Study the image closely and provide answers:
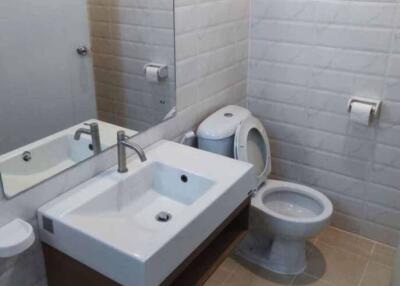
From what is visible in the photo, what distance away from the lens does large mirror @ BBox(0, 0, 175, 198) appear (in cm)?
127

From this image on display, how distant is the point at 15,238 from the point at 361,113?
1657 mm

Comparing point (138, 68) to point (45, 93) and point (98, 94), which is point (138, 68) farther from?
point (45, 93)

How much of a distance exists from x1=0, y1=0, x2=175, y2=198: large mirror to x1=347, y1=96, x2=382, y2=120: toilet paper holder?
936 mm

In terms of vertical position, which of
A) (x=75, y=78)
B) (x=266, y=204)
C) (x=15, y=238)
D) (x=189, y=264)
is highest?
(x=75, y=78)

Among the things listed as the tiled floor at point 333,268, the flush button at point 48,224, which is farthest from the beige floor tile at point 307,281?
the flush button at point 48,224

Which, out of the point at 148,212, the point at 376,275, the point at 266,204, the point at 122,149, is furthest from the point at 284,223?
the point at 122,149

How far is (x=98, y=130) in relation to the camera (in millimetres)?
1568

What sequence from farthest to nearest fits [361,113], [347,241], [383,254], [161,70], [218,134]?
1. [347,241]
2. [383,254]
3. [361,113]
4. [218,134]
5. [161,70]

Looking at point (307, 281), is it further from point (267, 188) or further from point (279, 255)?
point (267, 188)

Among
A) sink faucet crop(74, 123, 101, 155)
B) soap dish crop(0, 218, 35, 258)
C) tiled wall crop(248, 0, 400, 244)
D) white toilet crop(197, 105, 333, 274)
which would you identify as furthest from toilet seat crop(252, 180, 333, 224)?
soap dish crop(0, 218, 35, 258)

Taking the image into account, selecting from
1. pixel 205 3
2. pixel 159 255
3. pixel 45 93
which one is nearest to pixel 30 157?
pixel 45 93

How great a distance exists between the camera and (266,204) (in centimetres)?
225

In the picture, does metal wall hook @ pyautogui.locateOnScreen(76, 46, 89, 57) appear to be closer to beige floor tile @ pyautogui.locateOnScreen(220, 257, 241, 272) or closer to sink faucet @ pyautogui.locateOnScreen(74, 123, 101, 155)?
sink faucet @ pyautogui.locateOnScreen(74, 123, 101, 155)

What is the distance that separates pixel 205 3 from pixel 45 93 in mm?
902
